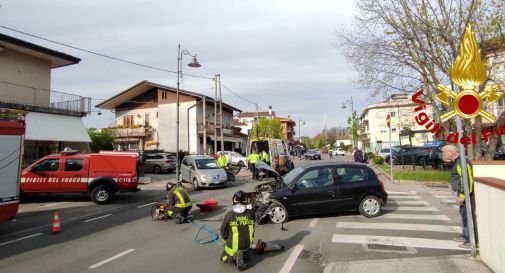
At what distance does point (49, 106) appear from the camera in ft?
77.7

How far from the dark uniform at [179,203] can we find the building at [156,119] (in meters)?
33.7

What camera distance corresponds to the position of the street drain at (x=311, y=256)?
6809mm

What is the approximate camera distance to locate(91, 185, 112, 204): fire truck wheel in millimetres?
14773

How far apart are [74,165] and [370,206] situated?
11011 mm

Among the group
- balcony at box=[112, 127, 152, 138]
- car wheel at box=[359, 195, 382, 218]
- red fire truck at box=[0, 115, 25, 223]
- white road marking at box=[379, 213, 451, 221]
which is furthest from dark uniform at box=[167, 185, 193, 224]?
balcony at box=[112, 127, 152, 138]

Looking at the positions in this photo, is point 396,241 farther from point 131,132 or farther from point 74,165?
point 131,132

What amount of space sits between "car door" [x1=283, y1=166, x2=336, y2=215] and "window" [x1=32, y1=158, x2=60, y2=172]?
9.70m

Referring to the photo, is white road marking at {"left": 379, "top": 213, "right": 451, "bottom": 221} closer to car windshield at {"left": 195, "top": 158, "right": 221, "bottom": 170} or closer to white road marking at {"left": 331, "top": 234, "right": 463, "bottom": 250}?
white road marking at {"left": 331, "top": 234, "right": 463, "bottom": 250}

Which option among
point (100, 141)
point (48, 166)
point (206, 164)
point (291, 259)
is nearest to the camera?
point (291, 259)

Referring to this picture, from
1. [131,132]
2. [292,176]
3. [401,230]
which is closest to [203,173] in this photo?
[292,176]

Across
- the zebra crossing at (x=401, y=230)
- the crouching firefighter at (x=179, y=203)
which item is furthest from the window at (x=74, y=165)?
the zebra crossing at (x=401, y=230)

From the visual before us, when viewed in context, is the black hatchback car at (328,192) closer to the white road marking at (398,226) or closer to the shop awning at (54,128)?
the white road marking at (398,226)

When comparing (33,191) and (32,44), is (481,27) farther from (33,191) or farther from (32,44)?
(32,44)

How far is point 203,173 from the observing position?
1880 cm
